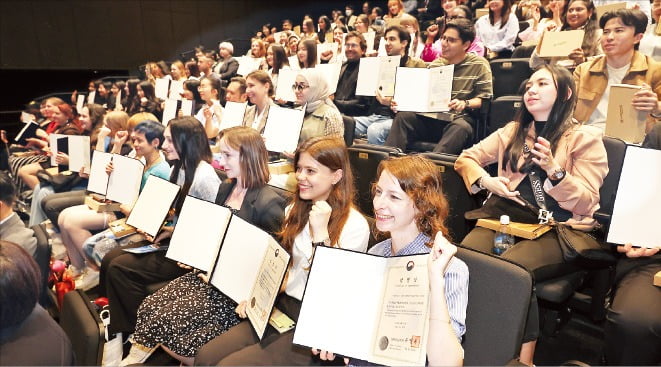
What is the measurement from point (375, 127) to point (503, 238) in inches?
89.9

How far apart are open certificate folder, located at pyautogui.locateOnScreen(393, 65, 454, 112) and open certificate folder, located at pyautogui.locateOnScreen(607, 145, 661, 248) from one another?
184 centimetres

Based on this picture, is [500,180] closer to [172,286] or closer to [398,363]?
[398,363]

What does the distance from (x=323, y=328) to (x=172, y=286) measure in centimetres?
128

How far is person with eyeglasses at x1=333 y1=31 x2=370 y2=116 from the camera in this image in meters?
5.02

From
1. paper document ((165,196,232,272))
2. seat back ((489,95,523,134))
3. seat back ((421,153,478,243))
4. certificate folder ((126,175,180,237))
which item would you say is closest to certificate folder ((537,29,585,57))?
seat back ((489,95,523,134))

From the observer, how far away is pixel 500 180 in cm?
244

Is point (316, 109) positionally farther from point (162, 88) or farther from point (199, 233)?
point (162, 88)

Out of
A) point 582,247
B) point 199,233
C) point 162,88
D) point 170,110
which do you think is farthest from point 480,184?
point 162,88

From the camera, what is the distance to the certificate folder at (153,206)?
9.17 feet

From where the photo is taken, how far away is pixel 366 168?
292 centimetres

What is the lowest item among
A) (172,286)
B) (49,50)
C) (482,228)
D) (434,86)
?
(172,286)

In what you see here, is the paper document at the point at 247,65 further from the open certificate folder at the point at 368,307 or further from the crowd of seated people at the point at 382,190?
the open certificate folder at the point at 368,307

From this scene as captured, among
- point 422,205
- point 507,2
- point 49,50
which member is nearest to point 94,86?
point 49,50

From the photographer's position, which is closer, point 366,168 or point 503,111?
point 366,168
